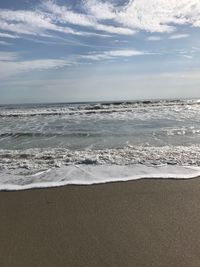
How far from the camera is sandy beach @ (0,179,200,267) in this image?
9.41 ft

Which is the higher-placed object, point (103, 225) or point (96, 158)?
point (96, 158)

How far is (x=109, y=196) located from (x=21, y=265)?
1881 mm

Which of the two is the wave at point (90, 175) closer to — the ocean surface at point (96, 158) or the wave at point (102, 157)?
the ocean surface at point (96, 158)

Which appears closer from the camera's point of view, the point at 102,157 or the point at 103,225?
the point at 103,225

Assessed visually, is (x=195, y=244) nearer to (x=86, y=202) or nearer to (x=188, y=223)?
(x=188, y=223)

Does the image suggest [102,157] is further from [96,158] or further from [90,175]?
[90,175]

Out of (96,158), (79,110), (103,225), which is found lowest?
(103,225)

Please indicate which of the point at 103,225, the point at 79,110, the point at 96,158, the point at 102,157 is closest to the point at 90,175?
the point at 96,158

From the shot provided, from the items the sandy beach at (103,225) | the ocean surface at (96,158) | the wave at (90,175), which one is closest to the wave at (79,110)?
the ocean surface at (96,158)

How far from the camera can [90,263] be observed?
278 centimetres

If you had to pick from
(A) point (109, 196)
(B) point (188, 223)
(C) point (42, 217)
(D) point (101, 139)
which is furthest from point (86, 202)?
(D) point (101, 139)

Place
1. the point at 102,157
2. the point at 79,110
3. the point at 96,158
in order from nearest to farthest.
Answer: the point at 96,158, the point at 102,157, the point at 79,110

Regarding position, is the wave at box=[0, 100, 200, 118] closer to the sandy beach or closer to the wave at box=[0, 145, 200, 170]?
the wave at box=[0, 145, 200, 170]

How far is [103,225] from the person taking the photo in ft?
11.5
